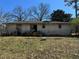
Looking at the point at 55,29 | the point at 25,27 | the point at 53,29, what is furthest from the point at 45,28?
the point at 25,27

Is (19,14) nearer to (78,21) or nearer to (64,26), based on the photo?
(64,26)

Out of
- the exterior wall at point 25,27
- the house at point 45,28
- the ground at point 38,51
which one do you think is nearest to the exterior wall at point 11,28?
the house at point 45,28

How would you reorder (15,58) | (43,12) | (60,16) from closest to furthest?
(15,58) < (60,16) < (43,12)

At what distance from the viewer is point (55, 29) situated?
38844 millimetres

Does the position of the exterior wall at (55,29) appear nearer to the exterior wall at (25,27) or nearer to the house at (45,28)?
the house at (45,28)

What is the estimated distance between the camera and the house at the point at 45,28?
127ft

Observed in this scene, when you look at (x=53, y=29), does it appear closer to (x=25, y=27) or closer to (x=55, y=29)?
(x=55, y=29)

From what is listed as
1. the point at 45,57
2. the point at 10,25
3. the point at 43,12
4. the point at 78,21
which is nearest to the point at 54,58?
the point at 45,57

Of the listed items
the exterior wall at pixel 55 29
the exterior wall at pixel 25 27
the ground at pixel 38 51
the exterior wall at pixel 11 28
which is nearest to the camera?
the ground at pixel 38 51

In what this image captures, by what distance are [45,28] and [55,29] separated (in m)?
1.87

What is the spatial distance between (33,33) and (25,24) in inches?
122

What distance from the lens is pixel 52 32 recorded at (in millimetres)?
38688

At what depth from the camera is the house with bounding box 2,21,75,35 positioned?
127 feet

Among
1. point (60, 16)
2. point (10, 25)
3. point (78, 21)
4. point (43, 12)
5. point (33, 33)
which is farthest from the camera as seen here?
point (43, 12)
